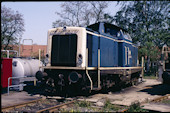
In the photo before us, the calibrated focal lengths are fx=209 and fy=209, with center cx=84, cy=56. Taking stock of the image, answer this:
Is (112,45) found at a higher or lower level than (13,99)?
higher

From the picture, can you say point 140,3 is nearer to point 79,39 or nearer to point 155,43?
point 155,43

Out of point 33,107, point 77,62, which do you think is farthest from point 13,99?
point 77,62

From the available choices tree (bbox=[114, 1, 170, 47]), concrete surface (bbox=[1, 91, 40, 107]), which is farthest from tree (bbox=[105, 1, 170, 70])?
concrete surface (bbox=[1, 91, 40, 107])

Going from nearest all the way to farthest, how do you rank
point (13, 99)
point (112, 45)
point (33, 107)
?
1. point (33, 107)
2. point (13, 99)
3. point (112, 45)

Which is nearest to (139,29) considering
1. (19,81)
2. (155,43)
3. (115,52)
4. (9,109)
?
(155,43)

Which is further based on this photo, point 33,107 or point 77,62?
point 77,62

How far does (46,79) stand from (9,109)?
9.83ft

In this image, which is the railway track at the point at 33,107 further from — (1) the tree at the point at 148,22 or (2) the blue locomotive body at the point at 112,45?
(1) the tree at the point at 148,22

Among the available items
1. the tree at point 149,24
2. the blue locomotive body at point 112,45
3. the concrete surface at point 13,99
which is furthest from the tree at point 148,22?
the concrete surface at point 13,99

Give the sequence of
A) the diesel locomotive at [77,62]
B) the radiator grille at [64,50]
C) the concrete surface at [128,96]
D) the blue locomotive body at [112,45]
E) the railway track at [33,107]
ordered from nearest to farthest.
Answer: the railway track at [33,107], the concrete surface at [128,96], the diesel locomotive at [77,62], the radiator grille at [64,50], the blue locomotive body at [112,45]

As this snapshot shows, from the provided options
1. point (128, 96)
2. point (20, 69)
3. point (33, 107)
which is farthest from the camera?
point (20, 69)

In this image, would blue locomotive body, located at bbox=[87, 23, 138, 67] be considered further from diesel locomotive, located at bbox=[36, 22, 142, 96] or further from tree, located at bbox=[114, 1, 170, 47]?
tree, located at bbox=[114, 1, 170, 47]

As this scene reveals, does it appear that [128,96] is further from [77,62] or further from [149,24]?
[149,24]

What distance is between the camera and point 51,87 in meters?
9.90
